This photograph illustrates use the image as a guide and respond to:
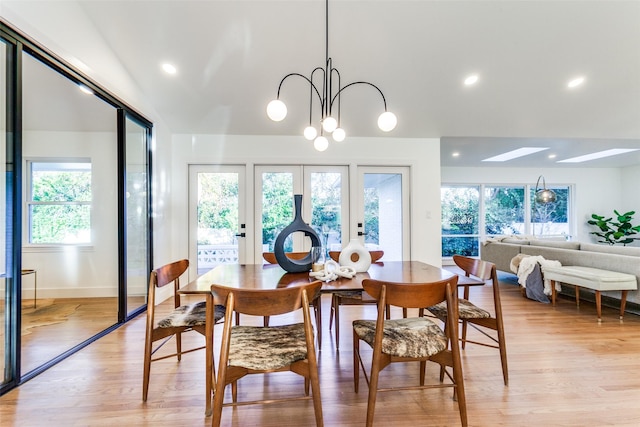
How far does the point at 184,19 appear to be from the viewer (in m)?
2.63

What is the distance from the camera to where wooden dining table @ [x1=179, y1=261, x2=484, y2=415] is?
4.93 ft

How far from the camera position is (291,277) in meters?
1.90

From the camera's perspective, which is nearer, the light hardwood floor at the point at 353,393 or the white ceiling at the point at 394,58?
the light hardwood floor at the point at 353,393

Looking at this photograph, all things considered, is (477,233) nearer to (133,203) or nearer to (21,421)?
(133,203)

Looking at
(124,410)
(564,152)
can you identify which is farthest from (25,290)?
(564,152)

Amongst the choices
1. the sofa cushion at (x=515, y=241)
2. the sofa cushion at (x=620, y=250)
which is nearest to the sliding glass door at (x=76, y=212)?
the sofa cushion at (x=515, y=241)

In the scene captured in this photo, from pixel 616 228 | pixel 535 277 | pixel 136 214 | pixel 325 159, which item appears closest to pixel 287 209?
pixel 325 159

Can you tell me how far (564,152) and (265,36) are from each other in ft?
19.5

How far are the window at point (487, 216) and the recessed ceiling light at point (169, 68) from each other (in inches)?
230

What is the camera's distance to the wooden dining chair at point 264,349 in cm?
130

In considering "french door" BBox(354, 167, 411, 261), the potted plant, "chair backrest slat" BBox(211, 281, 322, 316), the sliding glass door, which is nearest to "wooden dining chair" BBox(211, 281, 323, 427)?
"chair backrest slat" BBox(211, 281, 322, 316)

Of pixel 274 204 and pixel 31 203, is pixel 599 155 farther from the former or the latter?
pixel 31 203

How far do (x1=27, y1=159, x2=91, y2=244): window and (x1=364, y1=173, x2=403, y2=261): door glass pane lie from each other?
153 inches

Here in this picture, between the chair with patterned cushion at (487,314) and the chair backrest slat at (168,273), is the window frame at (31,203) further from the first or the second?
the chair with patterned cushion at (487,314)
